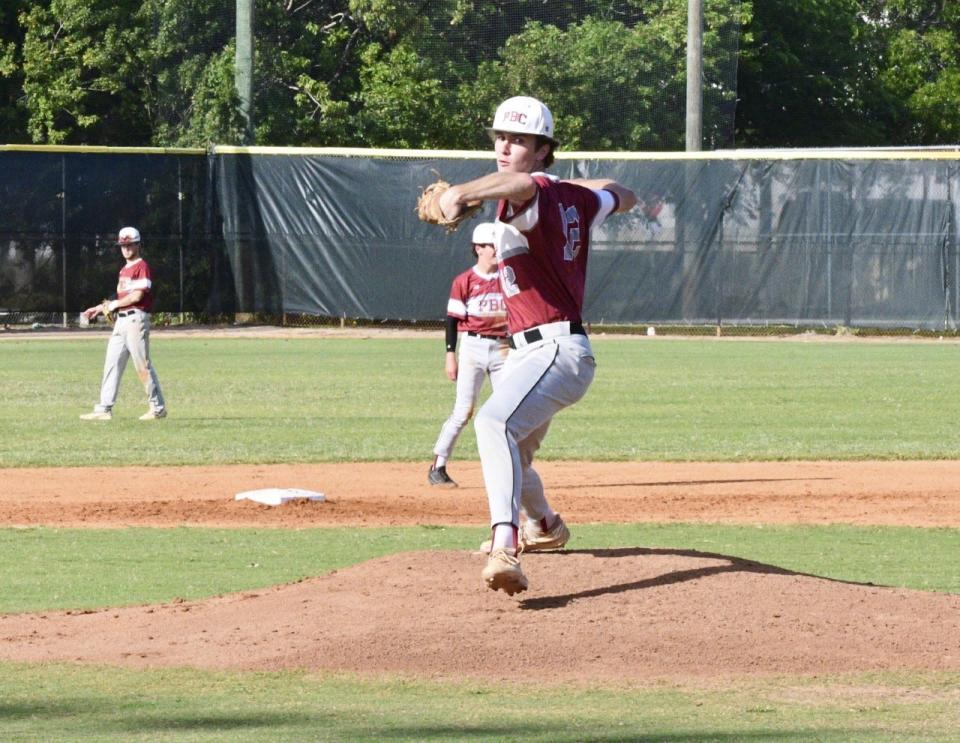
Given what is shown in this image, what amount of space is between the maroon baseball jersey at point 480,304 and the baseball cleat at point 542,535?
432cm

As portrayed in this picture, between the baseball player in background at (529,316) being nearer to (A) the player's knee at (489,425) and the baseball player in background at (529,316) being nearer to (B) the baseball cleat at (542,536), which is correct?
(A) the player's knee at (489,425)

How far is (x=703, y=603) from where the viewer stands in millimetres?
6680

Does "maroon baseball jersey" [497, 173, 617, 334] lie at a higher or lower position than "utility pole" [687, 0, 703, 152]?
lower

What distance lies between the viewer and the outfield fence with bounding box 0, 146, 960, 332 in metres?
28.6

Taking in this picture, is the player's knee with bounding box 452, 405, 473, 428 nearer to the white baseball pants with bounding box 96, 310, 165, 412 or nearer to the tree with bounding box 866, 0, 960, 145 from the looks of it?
the white baseball pants with bounding box 96, 310, 165, 412

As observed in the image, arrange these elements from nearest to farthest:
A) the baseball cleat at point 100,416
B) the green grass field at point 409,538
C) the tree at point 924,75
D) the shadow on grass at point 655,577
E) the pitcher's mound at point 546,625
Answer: the green grass field at point 409,538 → the pitcher's mound at point 546,625 → the shadow on grass at point 655,577 → the baseball cleat at point 100,416 → the tree at point 924,75

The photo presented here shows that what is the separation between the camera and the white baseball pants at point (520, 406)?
21.5 feet

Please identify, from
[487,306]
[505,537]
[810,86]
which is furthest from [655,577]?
[810,86]

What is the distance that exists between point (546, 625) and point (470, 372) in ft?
18.2

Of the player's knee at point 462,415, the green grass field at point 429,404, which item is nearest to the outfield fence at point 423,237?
the green grass field at point 429,404

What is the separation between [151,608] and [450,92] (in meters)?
26.8

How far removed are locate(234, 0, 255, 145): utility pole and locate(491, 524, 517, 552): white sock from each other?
26.2 m

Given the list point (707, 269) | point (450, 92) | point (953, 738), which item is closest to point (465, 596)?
point (953, 738)

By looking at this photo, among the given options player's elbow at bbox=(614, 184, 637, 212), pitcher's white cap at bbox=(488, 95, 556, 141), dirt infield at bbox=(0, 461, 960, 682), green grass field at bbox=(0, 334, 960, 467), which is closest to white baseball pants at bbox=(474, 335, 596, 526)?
dirt infield at bbox=(0, 461, 960, 682)
